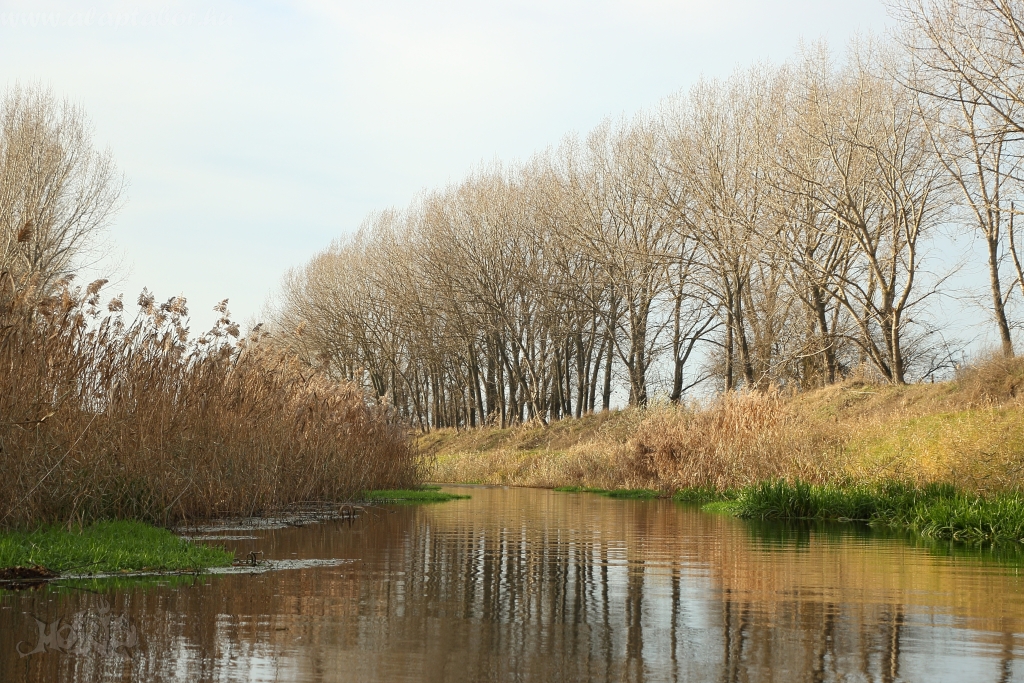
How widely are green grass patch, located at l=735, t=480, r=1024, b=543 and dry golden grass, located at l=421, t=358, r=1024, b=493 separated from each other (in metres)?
0.59

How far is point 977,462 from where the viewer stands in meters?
18.5

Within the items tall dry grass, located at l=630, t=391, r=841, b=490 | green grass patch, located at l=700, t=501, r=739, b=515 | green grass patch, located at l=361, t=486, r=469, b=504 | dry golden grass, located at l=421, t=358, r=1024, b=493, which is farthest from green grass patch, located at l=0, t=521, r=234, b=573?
tall dry grass, located at l=630, t=391, r=841, b=490

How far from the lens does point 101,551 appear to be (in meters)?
9.30

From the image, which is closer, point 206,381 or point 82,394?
point 82,394

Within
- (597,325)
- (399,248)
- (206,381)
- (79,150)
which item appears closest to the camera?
(206,381)

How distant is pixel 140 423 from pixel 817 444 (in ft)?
52.7

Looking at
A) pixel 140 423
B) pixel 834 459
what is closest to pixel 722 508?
pixel 834 459

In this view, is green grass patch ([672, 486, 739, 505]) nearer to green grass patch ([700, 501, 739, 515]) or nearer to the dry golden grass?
the dry golden grass

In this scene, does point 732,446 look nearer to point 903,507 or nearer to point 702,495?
point 702,495

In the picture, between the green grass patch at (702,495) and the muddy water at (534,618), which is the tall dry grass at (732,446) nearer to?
the green grass patch at (702,495)

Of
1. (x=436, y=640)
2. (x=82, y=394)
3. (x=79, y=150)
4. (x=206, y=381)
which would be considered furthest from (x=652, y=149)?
(x=436, y=640)

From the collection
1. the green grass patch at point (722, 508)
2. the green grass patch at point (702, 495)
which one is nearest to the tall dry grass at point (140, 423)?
the green grass patch at point (722, 508)

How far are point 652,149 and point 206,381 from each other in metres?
30.4

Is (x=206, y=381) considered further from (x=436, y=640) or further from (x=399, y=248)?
(x=399, y=248)
